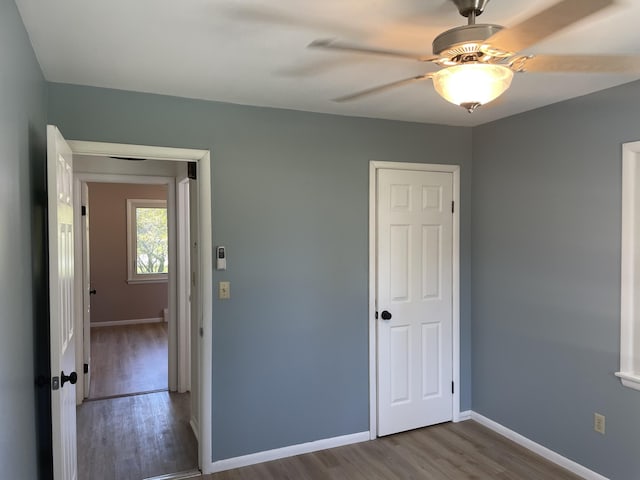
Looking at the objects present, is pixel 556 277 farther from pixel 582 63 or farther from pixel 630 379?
pixel 582 63

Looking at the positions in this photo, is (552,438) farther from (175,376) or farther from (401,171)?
(175,376)

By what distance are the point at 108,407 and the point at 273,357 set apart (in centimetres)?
199

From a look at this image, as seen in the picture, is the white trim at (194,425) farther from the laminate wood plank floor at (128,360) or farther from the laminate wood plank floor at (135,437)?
the laminate wood plank floor at (128,360)

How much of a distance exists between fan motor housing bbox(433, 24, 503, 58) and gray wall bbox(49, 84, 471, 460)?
1.79 m

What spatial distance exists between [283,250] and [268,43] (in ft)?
4.87

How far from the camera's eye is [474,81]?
153 cm

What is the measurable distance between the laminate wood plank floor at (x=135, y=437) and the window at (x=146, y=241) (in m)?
3.64

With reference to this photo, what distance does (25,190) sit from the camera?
75.0 inches

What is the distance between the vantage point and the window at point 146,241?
7.64 m

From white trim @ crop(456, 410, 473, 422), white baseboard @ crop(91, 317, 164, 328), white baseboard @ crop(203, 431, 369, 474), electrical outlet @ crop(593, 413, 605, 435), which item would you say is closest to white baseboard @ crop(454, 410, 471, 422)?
white trim @ crop(456, 410, 473, 422)

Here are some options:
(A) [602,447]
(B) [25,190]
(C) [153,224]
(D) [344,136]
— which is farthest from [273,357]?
(C) [153,224]

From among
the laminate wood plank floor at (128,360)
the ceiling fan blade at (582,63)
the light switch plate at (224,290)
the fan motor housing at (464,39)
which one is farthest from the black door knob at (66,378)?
the laminate wood plank floor at (128,360)

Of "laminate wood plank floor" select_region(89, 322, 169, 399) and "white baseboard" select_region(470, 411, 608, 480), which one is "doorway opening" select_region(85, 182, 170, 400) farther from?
"white baseboard" select_region(470, 411, 608, 480)

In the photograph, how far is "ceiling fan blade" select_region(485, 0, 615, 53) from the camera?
1.39 m
